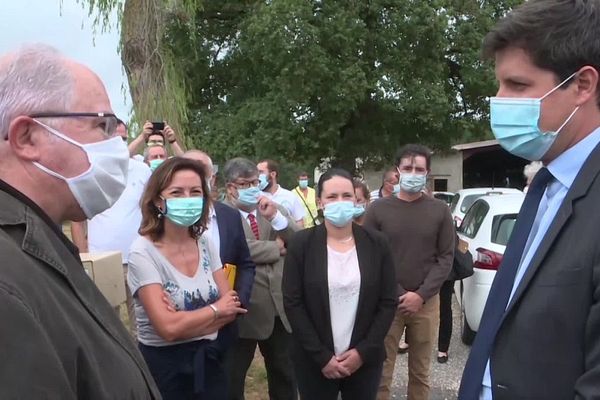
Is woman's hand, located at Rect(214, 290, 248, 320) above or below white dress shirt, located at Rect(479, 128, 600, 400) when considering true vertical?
below

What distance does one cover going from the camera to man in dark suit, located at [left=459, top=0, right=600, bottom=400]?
4.62 feet

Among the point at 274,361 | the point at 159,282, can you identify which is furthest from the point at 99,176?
the point at 274,361

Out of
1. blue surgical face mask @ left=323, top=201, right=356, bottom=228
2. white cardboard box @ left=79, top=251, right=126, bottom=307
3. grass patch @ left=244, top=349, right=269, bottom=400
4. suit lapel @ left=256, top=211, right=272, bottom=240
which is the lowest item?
grass patch @ left=244, top=349, right=269, bottom=400

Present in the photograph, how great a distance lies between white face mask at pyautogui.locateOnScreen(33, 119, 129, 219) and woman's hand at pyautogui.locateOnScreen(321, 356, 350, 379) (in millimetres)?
1966

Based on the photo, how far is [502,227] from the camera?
20.5ft

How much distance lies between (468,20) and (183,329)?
1801 cm

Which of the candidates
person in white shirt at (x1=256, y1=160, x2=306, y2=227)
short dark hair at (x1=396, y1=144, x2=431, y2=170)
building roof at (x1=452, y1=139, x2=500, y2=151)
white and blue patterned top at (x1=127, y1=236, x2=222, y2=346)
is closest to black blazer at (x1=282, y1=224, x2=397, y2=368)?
white and blue patterned top at (x1=127, y1=236, x2=222, y2=346)

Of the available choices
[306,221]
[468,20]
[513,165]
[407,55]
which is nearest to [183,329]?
[306,221]

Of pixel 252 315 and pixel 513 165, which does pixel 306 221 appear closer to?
pixel 252 315

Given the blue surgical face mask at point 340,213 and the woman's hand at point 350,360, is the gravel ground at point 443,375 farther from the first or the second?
the blue surgical face mask at point 340,213

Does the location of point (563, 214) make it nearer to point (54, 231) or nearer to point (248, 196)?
point (54, 231)

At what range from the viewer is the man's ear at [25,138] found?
1.36 meters

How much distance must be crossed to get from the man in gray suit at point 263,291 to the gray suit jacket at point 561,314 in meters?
2.59

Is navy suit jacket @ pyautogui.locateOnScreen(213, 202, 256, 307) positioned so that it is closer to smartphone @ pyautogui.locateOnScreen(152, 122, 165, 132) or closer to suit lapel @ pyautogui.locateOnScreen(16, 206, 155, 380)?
smartphone @ pyautogui.locateOnScreen(152, 122, 165, 132)
